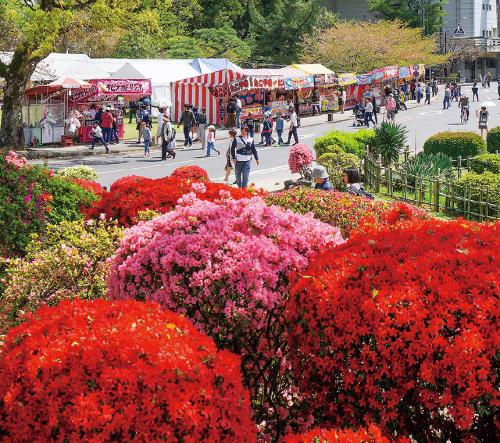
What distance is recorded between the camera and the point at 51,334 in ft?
14.3

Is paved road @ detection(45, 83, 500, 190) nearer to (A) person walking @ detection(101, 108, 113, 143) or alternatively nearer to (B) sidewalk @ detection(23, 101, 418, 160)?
(B) sidewalk @ detection(23, 101, 418, 160)

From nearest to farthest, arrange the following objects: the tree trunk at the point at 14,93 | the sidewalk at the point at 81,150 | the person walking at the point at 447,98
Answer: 1. the tree trunk at the point at 14,93
2. the sidewalk at the point at 81,150
3. the person walking at the point at 447,98

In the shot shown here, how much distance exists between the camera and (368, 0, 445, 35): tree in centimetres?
8462

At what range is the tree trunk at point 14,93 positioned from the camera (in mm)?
28250

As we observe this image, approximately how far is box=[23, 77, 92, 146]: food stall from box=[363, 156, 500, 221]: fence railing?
51.6 feet

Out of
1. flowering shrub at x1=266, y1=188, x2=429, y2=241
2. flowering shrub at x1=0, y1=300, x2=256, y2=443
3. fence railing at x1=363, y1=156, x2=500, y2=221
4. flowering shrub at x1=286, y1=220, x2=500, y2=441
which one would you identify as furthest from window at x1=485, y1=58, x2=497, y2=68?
flowering shrub at x1=0, y1=300, x2=256, y2=443

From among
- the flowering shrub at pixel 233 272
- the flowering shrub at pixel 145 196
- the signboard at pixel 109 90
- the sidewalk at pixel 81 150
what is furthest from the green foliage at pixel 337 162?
the signboard at pixel 109 90

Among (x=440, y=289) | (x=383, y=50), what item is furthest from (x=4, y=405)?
(x=383, y=50)

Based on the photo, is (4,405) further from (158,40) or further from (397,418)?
(158,40)

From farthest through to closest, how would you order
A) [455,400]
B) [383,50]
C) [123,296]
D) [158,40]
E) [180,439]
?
1. [383,50]
2. [158,40]
3. [123,296]
4. [455,400]
5. [180,439]

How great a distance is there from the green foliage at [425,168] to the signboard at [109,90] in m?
16.3

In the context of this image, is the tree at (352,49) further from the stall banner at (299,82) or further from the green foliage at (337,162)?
the green foliage at (337,162)

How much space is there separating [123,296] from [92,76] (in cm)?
3122

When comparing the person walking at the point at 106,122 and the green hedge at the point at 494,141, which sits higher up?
the person walking at the point at 106,122
